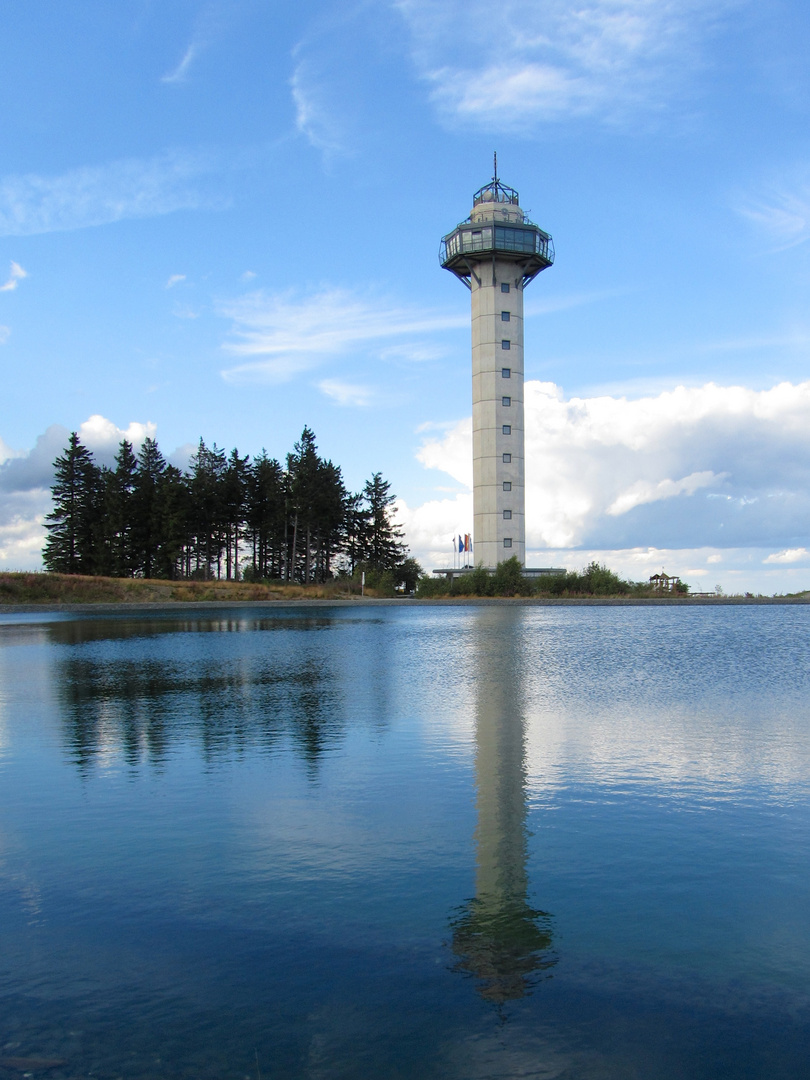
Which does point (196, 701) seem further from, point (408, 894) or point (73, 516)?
point (73, 516)

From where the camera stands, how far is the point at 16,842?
7.32 metres

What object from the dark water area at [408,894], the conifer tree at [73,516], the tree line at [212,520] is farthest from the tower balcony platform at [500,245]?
the dark water area at [408,894]

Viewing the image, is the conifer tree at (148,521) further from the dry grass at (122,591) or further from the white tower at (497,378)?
the white tower at (497,378)


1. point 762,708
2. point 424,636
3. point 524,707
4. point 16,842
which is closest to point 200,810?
point 16,842

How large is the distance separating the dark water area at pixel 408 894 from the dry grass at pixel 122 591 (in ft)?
166

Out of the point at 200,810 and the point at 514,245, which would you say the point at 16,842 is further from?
the point at 514,245

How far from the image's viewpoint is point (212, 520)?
7931 centimetres

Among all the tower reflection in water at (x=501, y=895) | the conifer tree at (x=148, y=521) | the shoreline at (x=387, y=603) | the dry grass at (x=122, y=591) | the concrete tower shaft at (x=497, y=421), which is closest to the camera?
the tower reflection in water at (x=501, y=895)

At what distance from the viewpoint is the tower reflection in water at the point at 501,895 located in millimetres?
4898

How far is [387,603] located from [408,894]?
61053mm

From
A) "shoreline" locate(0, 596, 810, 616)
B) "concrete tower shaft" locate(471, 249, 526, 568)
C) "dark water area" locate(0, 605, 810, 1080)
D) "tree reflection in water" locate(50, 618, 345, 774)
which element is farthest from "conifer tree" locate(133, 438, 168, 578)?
"dark water area" locate(0, 605, 810, 1080)

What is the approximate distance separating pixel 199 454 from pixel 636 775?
82104mm

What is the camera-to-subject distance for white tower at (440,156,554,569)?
232 feet

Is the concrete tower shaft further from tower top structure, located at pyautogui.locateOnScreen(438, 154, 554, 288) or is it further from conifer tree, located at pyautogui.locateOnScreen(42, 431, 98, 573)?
conifer tree, located at pyautogui.locateOnScreen(42, 431, 98, 573)
